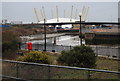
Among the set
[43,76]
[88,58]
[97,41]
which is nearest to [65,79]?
[43,76]

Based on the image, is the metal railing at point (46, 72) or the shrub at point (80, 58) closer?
the metal railing at point (46, 72)

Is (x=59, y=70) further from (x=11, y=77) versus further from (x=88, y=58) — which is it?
(x=88, y=58)

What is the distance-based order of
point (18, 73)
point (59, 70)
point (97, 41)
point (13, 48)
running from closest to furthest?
point (59, 70) < point (18, 73) < point (13, 48) < point (97, 41)

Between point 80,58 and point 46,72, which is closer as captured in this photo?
point 46,72

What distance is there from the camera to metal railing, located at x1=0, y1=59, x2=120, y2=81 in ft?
13.4

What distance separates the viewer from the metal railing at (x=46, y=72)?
4098 millimetres

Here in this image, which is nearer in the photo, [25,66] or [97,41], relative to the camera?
[25,66]

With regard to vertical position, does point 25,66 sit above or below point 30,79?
above

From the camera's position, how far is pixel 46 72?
4.62 metres

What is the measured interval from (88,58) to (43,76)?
352 centimetres

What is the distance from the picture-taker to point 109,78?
13.6 ft

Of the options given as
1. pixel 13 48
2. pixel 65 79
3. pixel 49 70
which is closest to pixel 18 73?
pixel 49 70

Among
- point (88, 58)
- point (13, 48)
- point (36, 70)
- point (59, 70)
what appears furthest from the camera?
point (13, 48)

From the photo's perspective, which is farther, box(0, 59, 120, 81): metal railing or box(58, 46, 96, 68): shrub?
box(58, 46, 96, 68): shrub
